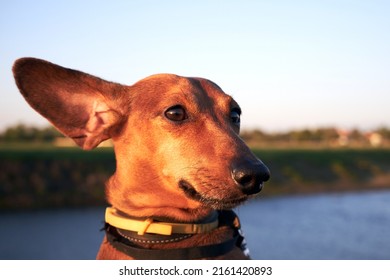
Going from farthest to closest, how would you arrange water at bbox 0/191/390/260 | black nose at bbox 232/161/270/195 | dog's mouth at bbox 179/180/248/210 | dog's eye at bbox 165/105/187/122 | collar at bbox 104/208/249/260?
water at bbox 0/191/390/260
dog's eye at bbox 165/105/187/122
collar at bbox 104/208/249/260
dog's mouth at bbox 179/180/248/210
black nose at bbox 232/161/270/195

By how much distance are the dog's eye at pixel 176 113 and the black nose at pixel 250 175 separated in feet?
2.32

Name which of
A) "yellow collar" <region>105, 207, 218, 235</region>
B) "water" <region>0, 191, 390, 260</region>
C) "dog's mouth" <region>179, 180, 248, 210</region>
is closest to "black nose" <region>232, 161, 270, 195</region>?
"dog's mouth" <region>179, 180, 248, 210</region>

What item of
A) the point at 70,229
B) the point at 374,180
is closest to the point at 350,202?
the point at 374,180

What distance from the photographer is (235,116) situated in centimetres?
377

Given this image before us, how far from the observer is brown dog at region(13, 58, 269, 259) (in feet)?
10.5

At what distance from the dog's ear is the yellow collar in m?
0.76

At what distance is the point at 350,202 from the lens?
35.8m

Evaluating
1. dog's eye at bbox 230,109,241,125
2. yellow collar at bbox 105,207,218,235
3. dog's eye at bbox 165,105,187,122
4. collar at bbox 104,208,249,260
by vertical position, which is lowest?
collar at bbox 104,208,249,260

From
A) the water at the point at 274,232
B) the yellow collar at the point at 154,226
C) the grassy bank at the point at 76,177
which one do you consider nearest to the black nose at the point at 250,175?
the yellow collar at the point at 154,226

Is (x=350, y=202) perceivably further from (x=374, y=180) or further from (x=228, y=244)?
(x=228, y=244)

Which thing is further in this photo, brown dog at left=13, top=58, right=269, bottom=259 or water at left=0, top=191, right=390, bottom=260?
water at left=0, top=191, right=390, bottom=260

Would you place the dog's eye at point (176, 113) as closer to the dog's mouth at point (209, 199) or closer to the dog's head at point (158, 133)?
the dog's head at point (158, 133)

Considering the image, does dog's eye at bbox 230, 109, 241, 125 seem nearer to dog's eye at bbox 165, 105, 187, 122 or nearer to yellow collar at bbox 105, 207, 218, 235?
dog's eye at bbox 165, 105, 187, 122
